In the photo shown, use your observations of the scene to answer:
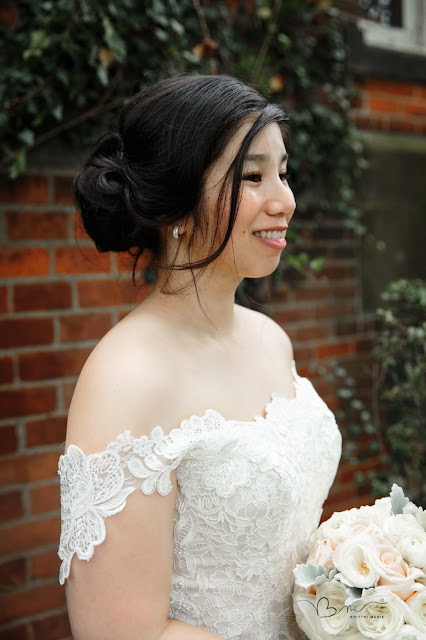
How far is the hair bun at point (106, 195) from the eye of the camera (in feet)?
5.47

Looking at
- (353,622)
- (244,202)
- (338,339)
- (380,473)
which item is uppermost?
(244,202)

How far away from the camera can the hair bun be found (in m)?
1.67

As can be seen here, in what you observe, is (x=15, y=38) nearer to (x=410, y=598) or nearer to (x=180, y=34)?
(x=180, y=34)

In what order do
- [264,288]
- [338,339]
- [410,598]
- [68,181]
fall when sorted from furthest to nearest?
[338,339], [264,288], [68,181], [410,598]

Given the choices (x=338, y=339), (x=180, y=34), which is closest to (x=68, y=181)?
(x=180, y=34)

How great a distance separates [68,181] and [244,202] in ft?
4.14

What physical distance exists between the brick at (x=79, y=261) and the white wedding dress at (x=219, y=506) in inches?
48.6

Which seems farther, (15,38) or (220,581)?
(15,38)

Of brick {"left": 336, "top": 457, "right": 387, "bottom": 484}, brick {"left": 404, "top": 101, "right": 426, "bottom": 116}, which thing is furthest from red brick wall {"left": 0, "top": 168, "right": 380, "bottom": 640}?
brick {"left": 404, "top": 101, "right": 426, "bottom": 116}

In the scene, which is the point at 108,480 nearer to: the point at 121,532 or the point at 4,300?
the point at 121,532

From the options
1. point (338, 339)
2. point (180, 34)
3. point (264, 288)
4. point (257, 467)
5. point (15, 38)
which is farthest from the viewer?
point (338, 339)

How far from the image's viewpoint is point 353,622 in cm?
145

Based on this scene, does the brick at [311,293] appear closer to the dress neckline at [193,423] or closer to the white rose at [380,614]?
the dress neckline at [193,423]

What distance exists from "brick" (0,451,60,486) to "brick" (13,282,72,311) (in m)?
0.56
